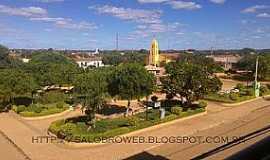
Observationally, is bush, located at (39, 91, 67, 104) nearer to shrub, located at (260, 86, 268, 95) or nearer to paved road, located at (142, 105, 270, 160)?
paved road, located at (142, 105, 270, 160)

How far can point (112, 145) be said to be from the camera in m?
19.8

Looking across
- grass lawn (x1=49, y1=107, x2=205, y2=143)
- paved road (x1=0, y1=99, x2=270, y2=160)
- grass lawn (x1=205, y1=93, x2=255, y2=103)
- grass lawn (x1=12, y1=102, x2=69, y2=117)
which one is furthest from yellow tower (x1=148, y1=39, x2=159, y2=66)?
grass lawn (x1=49, y1=107, x2=205, y2=143)

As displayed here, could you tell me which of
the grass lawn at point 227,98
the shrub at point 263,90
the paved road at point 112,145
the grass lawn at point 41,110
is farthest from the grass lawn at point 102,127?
the shrub at point 263,90

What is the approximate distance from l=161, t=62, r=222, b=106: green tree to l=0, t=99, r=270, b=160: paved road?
2214 mm

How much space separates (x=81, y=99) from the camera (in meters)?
24.6

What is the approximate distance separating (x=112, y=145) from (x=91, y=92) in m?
5.56

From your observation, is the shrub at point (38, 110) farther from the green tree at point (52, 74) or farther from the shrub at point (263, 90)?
the shrub at point (263, 90)

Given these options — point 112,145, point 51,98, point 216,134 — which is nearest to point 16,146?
point 112,145

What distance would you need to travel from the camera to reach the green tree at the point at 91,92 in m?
23.9

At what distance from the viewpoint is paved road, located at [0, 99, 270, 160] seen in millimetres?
18047

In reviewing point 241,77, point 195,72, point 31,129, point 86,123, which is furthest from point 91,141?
point 241,77

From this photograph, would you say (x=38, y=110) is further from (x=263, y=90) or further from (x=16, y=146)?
(x=263, y=90)

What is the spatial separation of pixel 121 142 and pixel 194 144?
14.7ft

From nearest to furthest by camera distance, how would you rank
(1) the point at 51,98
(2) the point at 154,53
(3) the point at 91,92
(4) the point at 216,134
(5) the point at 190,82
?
1. (4) the point at 216,134
2. (3) the point at 91,92
3. (5) the point at 190,82
4. (1) the point at 51,98
5. (2) the point at 154,53
